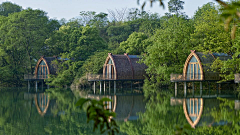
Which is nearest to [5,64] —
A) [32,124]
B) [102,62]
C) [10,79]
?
[10,79]

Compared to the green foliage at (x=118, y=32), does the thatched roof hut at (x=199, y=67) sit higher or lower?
lower

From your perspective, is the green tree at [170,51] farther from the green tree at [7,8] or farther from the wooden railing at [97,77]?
the green tree at [7,8]

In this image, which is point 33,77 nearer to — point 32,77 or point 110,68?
point 32,77

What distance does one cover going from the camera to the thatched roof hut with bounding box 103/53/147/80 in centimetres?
3488

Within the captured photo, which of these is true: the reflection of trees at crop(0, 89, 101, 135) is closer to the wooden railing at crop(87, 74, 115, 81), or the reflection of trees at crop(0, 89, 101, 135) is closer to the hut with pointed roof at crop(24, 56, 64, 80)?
the wooden railing at crop(87, 74, 115, 81)

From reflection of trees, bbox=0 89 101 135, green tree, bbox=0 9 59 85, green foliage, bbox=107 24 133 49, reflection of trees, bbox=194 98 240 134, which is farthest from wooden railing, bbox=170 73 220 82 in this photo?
green foliage, bbox=107 24 133 49

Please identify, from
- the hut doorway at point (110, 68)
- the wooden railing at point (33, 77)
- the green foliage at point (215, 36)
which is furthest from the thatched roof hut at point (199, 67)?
the wooden railing at point (33, 77)

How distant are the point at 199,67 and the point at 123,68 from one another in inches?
328

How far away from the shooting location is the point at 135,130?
12.7 metres

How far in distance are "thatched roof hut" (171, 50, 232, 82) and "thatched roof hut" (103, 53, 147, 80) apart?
623cm

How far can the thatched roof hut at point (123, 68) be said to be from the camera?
34.9 metres

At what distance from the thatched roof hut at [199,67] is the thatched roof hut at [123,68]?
20.4ft

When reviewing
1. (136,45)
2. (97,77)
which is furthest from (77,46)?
(97,77)

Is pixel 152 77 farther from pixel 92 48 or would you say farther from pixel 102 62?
pixel 92 48
